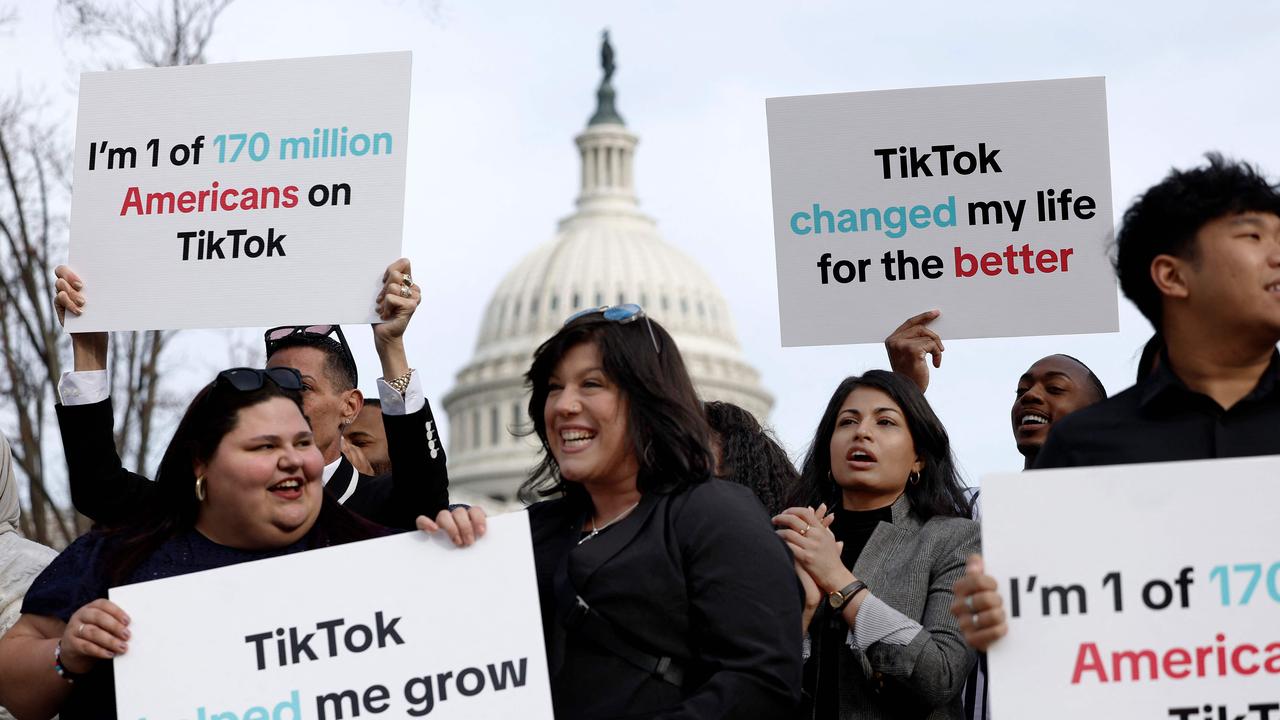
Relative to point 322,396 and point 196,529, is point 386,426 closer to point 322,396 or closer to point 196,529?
point 196,529

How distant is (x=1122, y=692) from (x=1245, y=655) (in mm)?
257

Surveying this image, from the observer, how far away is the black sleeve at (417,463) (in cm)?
523

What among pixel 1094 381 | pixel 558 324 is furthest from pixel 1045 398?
pixel 558 324

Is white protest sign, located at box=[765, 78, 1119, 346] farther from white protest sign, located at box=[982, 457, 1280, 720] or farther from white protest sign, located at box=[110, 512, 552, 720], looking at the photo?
white protest sign, located at box=[982, 457, 1280, 720]

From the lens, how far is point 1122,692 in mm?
3963

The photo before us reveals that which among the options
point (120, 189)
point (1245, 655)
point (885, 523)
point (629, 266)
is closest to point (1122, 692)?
point (1245, 655)

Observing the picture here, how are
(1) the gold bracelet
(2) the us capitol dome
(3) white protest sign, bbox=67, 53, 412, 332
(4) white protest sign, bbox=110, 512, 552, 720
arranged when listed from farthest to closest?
(2) the us capitol dome → (3) white protest sign, bbox=67, 53, 412, 332 → (1) the gold bracelet → (4) white protest sign, bbox=110, 512, 552, 720

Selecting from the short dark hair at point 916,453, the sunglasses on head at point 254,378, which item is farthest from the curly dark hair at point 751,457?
the sunglasses on head at point 254,378

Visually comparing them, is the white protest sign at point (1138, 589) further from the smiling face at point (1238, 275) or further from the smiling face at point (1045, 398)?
the smiling face at point (1045, 398)

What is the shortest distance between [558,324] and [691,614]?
104 metres

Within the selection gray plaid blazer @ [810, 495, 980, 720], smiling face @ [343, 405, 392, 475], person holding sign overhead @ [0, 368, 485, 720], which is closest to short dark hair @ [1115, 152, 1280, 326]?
gray plaid blazer @ [810, 495, 980, 720]

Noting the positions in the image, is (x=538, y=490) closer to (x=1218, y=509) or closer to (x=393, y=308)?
(x=393, y=308)

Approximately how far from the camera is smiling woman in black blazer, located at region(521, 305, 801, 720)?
4.25 meters

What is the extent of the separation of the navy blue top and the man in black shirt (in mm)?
1882
